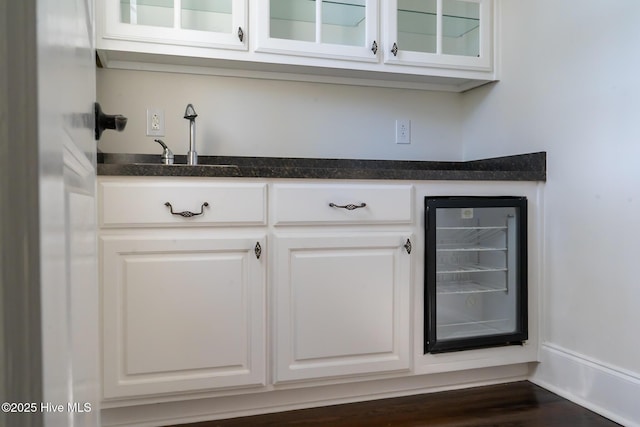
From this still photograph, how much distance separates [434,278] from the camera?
1797mm

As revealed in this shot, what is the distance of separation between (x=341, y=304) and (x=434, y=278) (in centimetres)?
39

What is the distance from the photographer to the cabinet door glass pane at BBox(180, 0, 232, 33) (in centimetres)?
190

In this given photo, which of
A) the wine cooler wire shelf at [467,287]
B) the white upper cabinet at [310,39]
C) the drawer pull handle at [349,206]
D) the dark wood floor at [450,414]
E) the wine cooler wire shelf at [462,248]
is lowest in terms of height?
the dark wood floor at [450,414]

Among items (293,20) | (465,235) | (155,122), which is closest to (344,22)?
(293,20)

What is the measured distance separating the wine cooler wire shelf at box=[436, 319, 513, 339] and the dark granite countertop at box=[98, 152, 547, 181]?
0.62m

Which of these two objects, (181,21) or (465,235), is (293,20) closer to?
(181,21)

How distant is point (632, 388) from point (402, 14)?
174cm

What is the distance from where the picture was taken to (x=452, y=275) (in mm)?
2072

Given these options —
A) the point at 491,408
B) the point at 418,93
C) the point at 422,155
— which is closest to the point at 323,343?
the point at 491,408

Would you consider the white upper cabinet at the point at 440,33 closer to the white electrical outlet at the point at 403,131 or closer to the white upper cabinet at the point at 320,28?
the white upper cabinet at the point at 320,28

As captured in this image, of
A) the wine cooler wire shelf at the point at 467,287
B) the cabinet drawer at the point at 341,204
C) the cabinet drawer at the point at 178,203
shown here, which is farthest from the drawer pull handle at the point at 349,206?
the wine cooler wire shelf at the point at 467,287

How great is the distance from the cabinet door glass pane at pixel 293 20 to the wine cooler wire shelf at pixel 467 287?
1.22 metres

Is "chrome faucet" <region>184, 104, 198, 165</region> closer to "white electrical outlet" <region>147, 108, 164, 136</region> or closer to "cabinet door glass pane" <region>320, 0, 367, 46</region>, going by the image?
"white electrical outlet" <region>147, 108, 164, 136</region>

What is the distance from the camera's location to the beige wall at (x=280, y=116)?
6.85 ft
